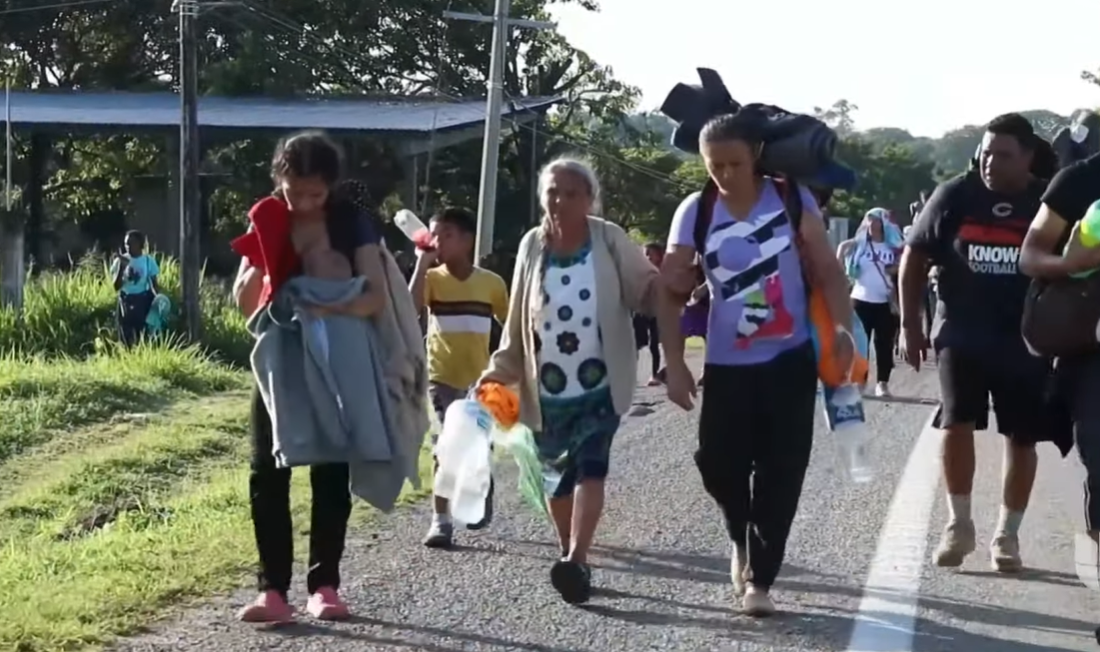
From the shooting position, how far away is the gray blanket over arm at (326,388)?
6.20m

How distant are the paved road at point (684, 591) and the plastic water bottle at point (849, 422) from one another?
50 centimetres

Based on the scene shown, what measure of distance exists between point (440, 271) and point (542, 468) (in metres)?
1.63

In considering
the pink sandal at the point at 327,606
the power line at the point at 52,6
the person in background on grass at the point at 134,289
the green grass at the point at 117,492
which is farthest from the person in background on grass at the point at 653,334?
the power line at the point at 52,6

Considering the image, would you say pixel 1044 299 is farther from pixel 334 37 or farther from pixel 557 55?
pixel 557 55

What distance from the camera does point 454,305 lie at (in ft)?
27.2

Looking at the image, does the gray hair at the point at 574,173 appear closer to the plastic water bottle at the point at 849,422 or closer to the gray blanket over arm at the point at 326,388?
the gray blanket over arm at the point at 326,388

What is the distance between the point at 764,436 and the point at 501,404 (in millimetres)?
1036

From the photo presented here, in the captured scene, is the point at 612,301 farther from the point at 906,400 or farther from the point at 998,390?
the point at 906,400

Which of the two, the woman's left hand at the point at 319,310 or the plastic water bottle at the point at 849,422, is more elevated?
the woman's left hand at the point at 319,310

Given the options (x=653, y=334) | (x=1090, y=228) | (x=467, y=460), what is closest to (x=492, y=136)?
(x=653, y=334)

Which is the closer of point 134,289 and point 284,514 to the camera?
point 284,514

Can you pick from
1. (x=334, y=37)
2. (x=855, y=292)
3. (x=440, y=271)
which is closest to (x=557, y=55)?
(x=334, y=37)

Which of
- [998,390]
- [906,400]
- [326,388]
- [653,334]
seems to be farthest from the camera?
[653,334]

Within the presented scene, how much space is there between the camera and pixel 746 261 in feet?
20.8
